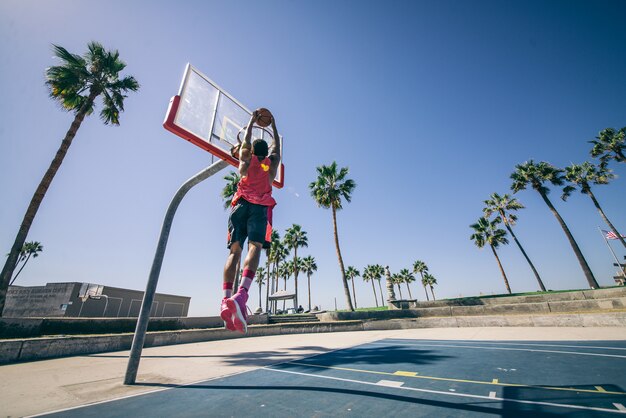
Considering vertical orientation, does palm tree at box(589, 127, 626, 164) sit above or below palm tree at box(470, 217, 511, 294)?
above

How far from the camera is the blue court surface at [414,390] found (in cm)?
405

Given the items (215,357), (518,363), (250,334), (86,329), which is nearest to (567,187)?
(518,363)

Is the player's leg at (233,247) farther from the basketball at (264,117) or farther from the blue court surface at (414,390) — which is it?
the blue court surface at (414,390)

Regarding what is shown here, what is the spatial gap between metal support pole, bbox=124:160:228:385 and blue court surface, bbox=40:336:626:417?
3.14 ft

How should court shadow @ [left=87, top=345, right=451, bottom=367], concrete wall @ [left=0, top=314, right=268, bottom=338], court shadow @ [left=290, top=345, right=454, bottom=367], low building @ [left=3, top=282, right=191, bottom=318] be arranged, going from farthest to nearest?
low building @ [left=3, top=282, right=191, bottom=318] < concrete wall @ [left=0, top=314, right=268, bottom=338] < court shadow @ [left=87, top=345, right=451, bottom=367] < court shadow @ [left=290, top=345, right=454, bottom=367]

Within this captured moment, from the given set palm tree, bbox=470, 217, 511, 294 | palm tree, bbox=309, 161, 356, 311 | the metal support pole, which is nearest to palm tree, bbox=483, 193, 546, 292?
palm tree, bbox=470, 217, 511, 294

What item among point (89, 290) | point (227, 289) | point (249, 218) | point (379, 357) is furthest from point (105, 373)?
point (89, 290)

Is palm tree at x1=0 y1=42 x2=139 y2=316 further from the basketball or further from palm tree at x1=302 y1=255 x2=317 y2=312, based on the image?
palm tree at x1=302 y1=255 x2=317 y2=312

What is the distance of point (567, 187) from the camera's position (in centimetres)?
3117

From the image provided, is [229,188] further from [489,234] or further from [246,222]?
[489,234]

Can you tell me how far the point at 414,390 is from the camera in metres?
4.97

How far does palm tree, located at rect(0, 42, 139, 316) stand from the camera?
1209cm

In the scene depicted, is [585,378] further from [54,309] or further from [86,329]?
[54,309]

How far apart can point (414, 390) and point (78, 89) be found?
71.2 ft
